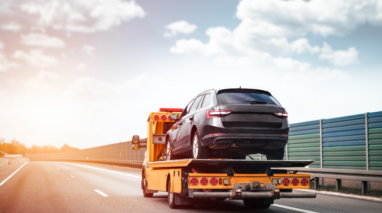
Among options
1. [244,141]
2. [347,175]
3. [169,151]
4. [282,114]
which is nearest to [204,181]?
[244,141]

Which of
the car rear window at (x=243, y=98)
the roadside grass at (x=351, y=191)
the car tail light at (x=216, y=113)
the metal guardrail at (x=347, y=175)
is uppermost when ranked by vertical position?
the car rear window at (x=243, y=98)

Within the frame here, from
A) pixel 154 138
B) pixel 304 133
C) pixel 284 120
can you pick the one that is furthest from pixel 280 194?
pixel 304 133

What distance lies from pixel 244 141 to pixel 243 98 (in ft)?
3.18

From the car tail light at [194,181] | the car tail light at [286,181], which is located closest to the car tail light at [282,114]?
the car tail light at [286,181]

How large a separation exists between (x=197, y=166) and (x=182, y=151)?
1.68m

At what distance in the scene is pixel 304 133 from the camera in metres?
16.3

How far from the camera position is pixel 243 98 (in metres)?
8.48

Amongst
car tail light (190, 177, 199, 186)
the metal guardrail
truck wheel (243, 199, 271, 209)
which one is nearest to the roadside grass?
the metal guardrail

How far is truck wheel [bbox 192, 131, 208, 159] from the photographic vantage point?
8.46m

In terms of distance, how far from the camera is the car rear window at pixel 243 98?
839 centimetres

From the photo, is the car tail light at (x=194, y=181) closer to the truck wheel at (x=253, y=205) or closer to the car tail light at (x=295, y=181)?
the car tail light at (x=295, y=181)

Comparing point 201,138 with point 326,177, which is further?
point 326,177

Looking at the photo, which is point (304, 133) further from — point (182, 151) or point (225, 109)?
point (225, 109)

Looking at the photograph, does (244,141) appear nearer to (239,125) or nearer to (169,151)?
(239,125)
